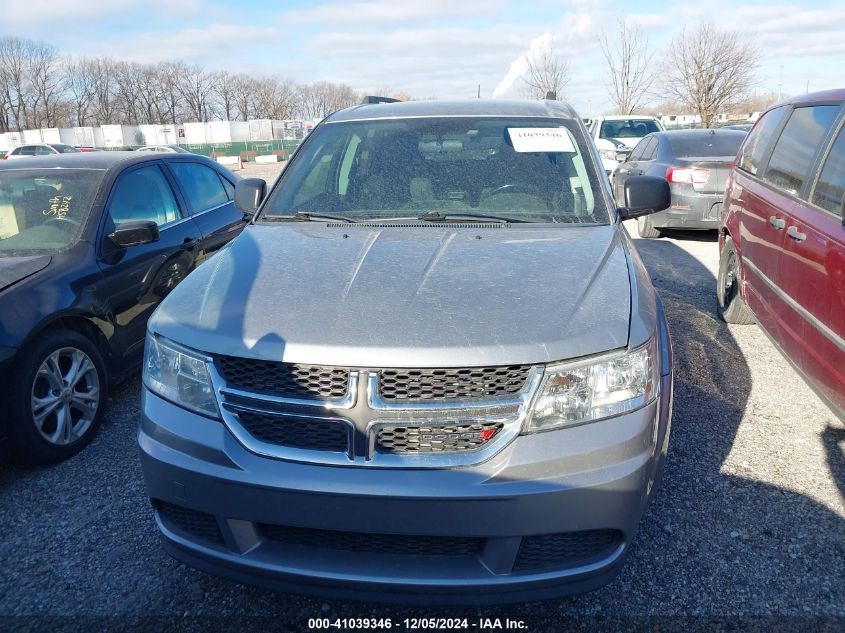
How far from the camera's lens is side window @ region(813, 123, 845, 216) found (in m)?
3.34

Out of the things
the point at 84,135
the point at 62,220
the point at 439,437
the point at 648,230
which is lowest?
the point at 648,230

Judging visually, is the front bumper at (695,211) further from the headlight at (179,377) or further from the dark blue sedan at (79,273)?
the headlight at (179,377)

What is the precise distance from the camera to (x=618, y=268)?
2.49 m

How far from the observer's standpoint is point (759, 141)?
505 centimetres

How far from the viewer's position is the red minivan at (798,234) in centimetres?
316

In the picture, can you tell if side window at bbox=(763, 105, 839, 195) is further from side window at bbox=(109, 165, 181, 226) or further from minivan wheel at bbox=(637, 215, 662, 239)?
minivan wheel at bbox=(637, 215, 662, 239)

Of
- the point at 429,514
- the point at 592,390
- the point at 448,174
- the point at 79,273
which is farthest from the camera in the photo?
the point at 79,273

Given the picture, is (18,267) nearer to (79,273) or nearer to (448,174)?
(79,273)


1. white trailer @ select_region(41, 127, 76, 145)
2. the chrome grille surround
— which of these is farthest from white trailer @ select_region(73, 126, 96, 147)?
the chrome grille surround

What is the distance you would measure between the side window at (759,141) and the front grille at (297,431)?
425 cm

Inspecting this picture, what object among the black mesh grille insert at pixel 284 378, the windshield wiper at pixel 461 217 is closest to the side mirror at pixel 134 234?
the windshield wiper at pixel 461 217

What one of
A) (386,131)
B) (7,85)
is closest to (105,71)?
(7,85)

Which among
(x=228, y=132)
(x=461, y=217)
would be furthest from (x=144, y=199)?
(x=228, y=132)

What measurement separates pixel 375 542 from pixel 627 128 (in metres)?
16.7
